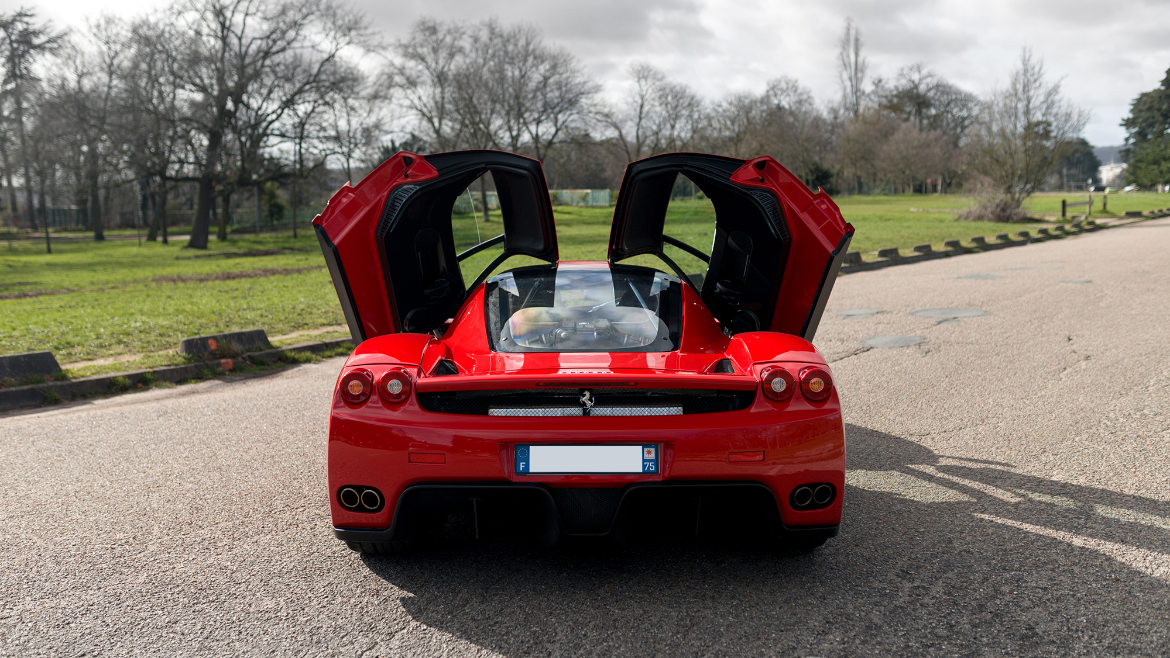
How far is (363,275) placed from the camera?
463 cm

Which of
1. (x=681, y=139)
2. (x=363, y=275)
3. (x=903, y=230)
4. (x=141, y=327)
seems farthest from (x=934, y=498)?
(x=681, y=139)

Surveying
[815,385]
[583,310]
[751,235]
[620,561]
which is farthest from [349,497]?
[751,235]

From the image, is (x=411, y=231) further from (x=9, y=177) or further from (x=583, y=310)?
(x=9, y=177)

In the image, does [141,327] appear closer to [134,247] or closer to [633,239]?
[633,239]

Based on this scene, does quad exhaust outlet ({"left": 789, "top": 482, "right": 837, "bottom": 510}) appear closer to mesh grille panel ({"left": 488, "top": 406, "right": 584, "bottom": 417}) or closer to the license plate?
the license plate

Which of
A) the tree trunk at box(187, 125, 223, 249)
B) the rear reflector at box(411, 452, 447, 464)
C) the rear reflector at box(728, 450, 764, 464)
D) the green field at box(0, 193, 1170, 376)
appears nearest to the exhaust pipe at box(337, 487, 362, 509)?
the rear reflector at box(411, 452, 447, 464)

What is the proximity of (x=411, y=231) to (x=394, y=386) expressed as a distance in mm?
2116

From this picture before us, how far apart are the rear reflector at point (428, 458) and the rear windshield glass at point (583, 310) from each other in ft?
2.64

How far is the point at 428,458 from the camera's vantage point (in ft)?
9.86

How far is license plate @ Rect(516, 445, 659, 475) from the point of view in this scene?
2959mm

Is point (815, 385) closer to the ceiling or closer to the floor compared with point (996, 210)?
closer to the floor

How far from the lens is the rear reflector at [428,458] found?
2996 mm

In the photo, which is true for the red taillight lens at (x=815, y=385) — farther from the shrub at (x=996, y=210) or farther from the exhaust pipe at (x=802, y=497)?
the shrub at (x=996, y=210)

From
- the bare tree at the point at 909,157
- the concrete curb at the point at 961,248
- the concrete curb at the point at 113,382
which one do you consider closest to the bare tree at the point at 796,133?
the bare tree at the point at 909,157
